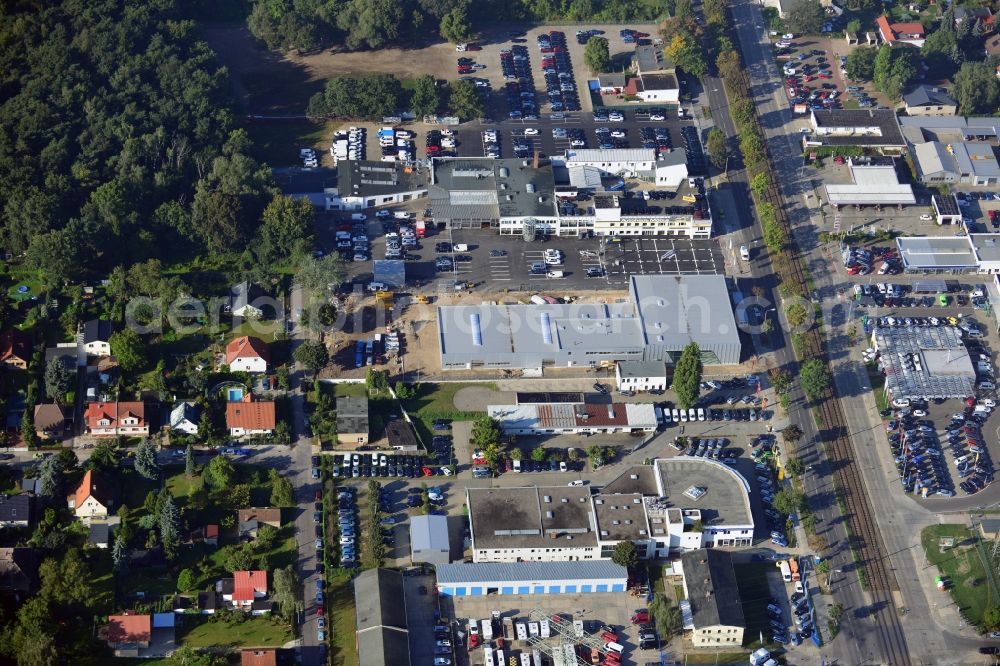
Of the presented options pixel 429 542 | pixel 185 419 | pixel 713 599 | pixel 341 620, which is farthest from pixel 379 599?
pixel 185 419

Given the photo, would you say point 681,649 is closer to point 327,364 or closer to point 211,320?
point 327,364

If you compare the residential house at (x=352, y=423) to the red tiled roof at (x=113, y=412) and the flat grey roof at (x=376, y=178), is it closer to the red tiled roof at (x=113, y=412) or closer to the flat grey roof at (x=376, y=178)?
the red tiled roof at (x=113, y=412)

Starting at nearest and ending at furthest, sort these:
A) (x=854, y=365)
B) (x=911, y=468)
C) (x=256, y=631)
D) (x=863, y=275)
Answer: (x=256, y=631)
(x=911, y=468)
(x=854, y=365)
(x=863, y=275)

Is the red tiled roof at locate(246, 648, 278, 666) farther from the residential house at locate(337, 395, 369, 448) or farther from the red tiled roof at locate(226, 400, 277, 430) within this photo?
the red tiled roof at locate(226, 400, 277, 430)

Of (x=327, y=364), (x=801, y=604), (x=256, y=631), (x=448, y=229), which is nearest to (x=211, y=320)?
(x=327, y=364)

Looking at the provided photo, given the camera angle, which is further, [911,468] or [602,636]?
[911,468]

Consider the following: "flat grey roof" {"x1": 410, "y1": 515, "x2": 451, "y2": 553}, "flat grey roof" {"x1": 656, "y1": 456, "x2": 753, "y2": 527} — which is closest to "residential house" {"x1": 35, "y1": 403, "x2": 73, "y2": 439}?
"flat grey roof" {"x1": 410, "y1": 515, "x2": 451, "y2": 553}

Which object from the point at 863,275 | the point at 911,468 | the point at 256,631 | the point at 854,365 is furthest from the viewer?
the point at 863,275

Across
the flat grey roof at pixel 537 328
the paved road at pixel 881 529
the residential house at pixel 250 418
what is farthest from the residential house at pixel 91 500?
the paved road at pixel 881 529
